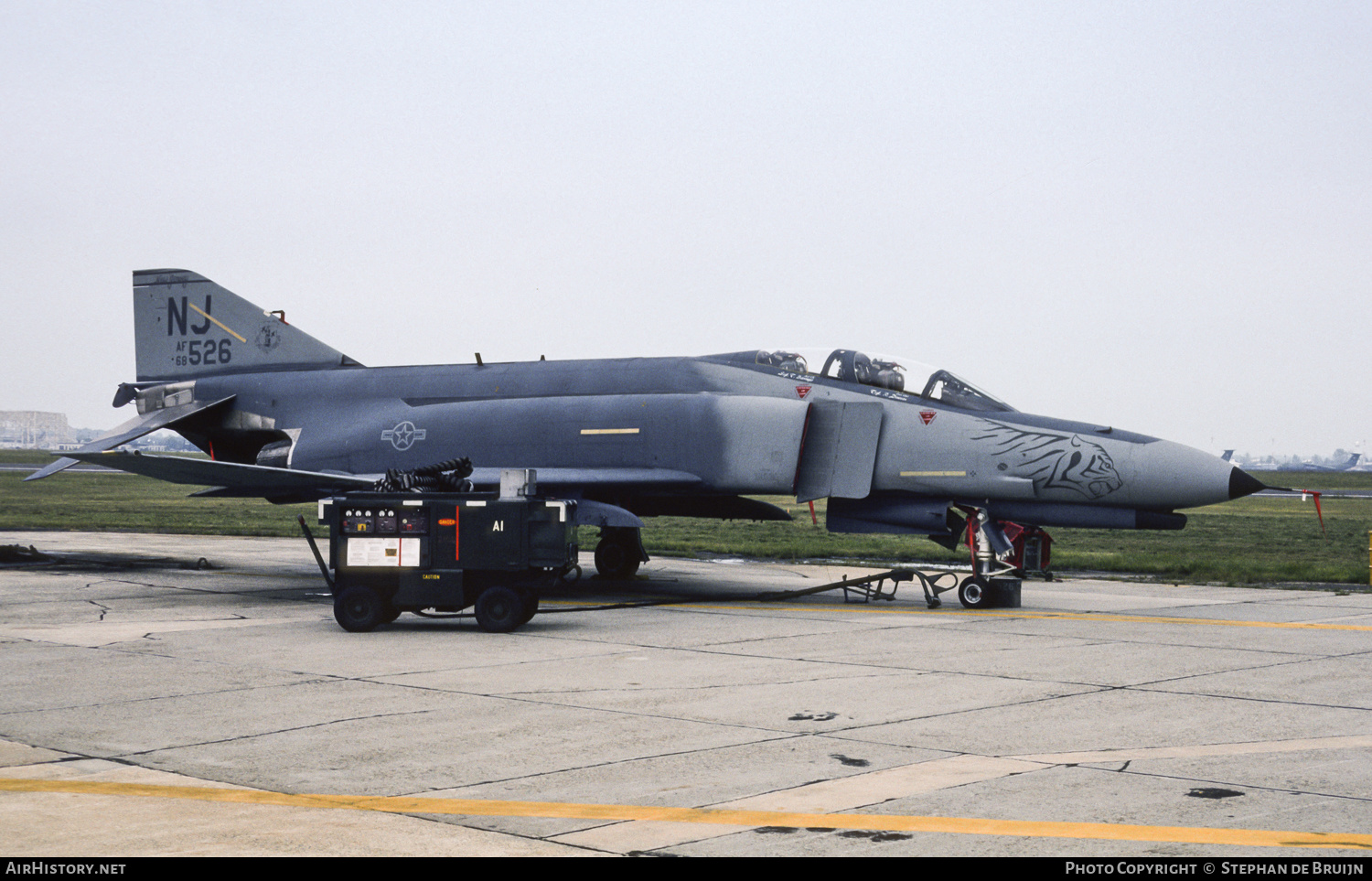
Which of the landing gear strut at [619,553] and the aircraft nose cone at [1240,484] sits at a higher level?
the aircraft nose cone at [1240,484]

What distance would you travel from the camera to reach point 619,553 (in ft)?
59.3

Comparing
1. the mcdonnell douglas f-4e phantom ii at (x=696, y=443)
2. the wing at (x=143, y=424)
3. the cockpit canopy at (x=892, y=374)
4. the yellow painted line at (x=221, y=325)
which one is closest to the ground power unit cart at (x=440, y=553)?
the mcdonnell douglas f-4e phantom ii at (x=696, y=443)

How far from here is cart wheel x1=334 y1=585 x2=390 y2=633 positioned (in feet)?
38.2

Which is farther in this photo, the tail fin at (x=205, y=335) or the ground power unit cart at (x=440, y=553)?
the tail fin at (x=205, y=335)

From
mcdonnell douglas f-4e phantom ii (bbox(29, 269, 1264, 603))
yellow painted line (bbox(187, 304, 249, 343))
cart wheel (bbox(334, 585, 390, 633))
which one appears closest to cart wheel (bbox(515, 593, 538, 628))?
Result: cart wheel (bbox(334, 585, 390, 633))

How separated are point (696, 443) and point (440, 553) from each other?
426cm

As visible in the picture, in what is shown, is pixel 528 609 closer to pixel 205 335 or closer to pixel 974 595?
pixel 974 595

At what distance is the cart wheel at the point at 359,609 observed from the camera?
1163 centimetres

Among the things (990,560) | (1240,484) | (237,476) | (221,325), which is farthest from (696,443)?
(221,325)

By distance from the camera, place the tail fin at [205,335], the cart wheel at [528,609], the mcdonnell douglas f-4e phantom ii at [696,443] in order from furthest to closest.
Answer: the tail fin at [205,335]
the mcdonnell douglas f-4e phantom ii at [696,443]
the cart wheel at [528,609]

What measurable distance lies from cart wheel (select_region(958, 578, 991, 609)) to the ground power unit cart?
5005mm

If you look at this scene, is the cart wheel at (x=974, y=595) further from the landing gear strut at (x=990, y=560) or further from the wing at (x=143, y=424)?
the wing at (x=143, y=424)

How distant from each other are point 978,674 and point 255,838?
19.1 feet

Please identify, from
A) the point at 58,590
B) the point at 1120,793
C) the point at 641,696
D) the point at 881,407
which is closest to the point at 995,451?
the point at 881,407
